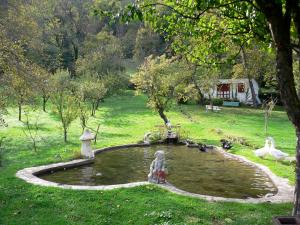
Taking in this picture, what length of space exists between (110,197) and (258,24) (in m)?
7.20

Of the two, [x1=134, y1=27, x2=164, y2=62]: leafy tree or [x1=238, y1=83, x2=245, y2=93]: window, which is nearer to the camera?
[x1=238, y1=83, x2=245, y2=93]: window

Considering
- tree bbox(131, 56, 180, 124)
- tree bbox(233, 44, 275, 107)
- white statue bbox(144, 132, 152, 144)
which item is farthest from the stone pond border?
tree bbox(233, 44, 275, 107)

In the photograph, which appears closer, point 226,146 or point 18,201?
point 18,201

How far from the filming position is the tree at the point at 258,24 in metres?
8.20

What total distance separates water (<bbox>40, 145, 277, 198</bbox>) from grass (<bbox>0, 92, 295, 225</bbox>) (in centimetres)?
135

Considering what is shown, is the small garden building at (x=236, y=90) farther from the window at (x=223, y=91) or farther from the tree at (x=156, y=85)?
the tree at (x=156, y=85)

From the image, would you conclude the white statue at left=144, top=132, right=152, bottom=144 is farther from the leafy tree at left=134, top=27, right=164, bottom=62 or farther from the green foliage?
the leafy tree at left=134, top=27, right=164, bottom=62

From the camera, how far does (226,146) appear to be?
24.0 m

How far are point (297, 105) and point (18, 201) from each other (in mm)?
9142

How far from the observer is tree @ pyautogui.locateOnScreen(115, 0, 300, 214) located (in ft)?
26.9

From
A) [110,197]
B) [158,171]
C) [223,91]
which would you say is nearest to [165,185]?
[158,171]

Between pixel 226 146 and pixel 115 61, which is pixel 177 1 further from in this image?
pixel 115 61

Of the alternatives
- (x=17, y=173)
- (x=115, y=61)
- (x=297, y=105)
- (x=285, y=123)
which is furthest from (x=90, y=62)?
(x=297, y=105)

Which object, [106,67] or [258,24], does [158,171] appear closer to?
[258,24]
